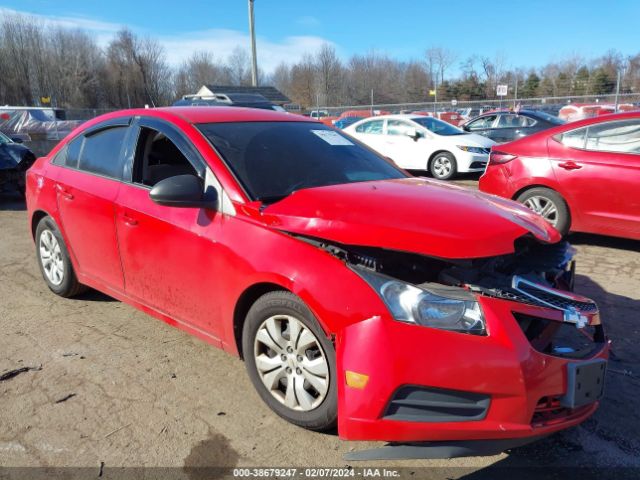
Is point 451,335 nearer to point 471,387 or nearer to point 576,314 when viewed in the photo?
point 471,387

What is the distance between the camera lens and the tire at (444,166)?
459 inches

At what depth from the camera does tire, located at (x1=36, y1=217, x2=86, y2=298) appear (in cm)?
436

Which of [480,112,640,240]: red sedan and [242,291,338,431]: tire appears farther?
[480,112,640,240]: red sedan

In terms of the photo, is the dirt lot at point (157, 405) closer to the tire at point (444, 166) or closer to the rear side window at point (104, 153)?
the rear side window at point (104, 153)

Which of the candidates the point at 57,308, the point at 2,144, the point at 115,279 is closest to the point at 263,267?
the point at 115,279

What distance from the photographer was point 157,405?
297cm

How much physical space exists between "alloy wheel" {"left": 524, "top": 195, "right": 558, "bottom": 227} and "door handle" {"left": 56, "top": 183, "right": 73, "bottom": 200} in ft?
15.3

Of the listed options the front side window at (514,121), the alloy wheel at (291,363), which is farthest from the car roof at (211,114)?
the front side window at (514,121)

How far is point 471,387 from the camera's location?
2.11m

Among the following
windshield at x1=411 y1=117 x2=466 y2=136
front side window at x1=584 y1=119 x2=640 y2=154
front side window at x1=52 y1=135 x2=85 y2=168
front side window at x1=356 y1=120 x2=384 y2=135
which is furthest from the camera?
front side window at x1=356 y1=120 x2=384 y2=135

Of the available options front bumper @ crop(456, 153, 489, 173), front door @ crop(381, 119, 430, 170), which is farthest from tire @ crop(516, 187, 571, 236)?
front door @ crop(381, 119, 430, 170)

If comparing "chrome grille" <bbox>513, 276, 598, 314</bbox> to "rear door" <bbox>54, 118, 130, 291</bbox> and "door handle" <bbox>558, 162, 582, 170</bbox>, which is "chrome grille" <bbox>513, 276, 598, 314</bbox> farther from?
"door handle" <bbox>558, 162, 582, 170</bbox>

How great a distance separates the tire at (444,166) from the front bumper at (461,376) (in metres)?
9.83

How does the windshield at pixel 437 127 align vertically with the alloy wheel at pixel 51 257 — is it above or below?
above
